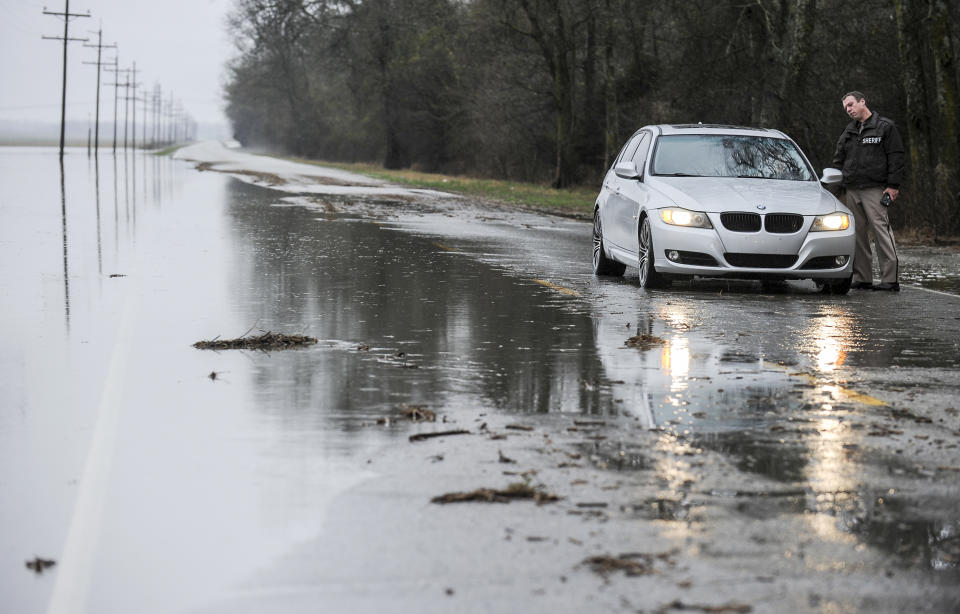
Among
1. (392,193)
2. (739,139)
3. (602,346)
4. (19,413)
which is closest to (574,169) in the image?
(392,193)

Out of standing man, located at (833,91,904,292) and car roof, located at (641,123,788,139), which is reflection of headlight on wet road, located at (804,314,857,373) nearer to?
standing man, located at (833,91,904,292)

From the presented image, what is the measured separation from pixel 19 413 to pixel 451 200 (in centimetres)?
3106

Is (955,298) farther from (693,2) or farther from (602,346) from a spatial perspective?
(693,2)

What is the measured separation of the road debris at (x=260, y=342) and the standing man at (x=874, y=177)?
286 inches

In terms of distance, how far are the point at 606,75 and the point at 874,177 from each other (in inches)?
1183

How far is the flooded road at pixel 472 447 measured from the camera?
482 centimetres

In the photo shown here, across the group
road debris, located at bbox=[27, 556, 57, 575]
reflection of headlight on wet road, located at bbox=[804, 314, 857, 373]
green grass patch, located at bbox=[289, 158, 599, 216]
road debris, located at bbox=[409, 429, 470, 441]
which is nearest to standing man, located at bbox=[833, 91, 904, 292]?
reflection of headlight on wet road, located at bbox=[804, 314, 857, 373]

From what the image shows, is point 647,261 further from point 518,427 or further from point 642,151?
point 518,427

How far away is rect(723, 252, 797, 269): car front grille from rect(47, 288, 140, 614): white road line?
279 inches

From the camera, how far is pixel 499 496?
5.88 m

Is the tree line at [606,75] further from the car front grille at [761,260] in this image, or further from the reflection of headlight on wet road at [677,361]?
the reflection of headlight on wet road at [677,361]

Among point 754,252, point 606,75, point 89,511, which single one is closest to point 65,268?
point 754,252

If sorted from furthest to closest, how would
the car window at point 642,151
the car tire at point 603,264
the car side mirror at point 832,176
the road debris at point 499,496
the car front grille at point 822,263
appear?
the car tire at point 603,264 < the car window at point 642,151 < the car side mirror at point 832,176 < the car front grille at point 822,263 < the road debris at point 499,496

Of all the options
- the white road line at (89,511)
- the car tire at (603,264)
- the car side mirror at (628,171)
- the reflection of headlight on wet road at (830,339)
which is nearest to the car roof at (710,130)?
the car side mirror at (628,171)
